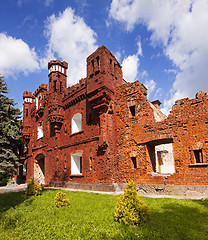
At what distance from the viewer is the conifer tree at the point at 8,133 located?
20078mm

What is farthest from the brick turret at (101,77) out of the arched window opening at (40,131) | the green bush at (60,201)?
the arched window opening at (40,131)

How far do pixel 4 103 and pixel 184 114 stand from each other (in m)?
21.7

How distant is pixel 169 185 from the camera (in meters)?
9.74

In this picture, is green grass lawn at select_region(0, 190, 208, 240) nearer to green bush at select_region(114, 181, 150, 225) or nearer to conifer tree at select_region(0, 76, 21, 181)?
green bush at select_region(114, 181, 150, 225)

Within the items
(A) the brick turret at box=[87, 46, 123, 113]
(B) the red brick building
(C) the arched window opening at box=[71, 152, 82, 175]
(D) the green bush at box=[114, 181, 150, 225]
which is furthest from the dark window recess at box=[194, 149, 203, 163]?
(C) the arched window opening at box=[71, 152, 82, 175]

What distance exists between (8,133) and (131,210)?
20.5 metres

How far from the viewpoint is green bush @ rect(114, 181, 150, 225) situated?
16.4ft

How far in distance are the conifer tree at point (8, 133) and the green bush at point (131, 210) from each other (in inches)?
737

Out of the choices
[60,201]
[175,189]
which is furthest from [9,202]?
[175,189]

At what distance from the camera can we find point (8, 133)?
21109 millimetres

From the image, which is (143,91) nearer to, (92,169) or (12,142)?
(92,169)

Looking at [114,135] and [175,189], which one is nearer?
[175,189]

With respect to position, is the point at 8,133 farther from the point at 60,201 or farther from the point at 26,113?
the point at 60,201

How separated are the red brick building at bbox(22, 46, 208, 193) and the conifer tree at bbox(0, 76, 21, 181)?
4427 mm
